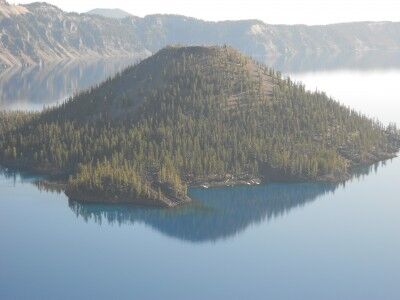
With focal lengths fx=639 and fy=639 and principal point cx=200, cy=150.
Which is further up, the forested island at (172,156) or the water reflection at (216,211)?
the forested island at (172,156)

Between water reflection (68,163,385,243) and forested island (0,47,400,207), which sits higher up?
forested island (0,47,400,207)

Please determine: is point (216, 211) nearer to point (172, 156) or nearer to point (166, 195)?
point (166, 195)

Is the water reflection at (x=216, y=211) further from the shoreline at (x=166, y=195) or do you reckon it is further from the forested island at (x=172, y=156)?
the forested island at (x=172, y=156)

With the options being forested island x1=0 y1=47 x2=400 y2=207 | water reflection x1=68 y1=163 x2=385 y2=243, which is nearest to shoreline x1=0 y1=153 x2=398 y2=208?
forested island x1=0 y1=47 x2=400 y2=207

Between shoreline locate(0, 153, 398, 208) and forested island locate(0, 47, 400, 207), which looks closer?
shoreline locate(0, 153, 398, 208)

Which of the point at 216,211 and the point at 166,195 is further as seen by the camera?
the point at 166,195

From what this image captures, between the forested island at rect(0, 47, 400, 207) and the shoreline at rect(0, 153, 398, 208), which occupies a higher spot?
the forested island at rect(0, 47, 400, 207)

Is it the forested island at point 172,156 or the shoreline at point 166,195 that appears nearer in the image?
the shoreline at point 166,195

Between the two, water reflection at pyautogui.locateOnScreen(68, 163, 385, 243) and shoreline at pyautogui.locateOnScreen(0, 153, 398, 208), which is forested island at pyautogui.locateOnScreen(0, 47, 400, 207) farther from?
water reflection at pyautogui.locateOnScreen(68, 163, 385, 243)

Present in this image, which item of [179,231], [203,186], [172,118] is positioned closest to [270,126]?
[172,118]

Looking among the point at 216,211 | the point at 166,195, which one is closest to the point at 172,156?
the point at 166,195

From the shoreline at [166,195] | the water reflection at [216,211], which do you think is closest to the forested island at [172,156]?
the shoreline at [166,195]

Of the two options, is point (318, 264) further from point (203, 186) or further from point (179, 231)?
point (203, 186)
